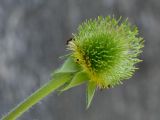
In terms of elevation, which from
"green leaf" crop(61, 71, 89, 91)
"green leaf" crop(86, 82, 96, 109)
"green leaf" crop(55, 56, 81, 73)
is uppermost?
"green leaf" crop(55, 56, 81, 73)

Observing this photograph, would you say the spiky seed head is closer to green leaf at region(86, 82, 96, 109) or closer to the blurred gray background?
green leaf at region(86, 82, 96, 109)

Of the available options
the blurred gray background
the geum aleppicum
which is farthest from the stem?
the blurred gray background

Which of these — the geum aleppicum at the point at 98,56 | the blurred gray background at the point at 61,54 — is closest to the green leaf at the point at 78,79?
the geum aleppicum at the point at 98,56

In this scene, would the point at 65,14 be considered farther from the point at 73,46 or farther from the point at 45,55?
the point at 73,46

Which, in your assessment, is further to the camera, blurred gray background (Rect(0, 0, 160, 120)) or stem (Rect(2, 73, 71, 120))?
blurred gray background (Rect(0, 0, 160, 120))

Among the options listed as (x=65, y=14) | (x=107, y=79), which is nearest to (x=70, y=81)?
(x=107, y=79)

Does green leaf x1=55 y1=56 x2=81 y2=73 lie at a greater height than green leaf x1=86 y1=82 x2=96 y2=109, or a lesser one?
greater

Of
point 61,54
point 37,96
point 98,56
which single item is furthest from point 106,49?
point 61,54
